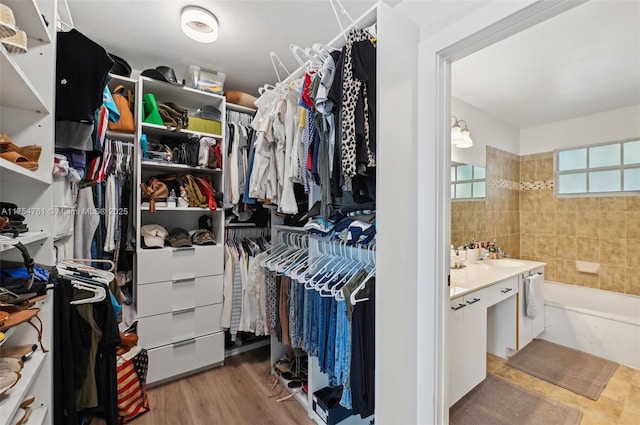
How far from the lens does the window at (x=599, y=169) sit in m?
2.98

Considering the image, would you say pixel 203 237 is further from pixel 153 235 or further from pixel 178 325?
pixel 178 325

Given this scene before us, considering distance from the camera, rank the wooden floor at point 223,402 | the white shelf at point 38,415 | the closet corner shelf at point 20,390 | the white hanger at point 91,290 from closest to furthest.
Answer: the closet corner shelf at point 20,390 < the white shelf at point 38,415 < the white hanger at point 91,290 < the wooden floor at point 223,402

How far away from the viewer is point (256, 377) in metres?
2.17

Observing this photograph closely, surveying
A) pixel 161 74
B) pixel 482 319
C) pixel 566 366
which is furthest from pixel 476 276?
pixel 161 74

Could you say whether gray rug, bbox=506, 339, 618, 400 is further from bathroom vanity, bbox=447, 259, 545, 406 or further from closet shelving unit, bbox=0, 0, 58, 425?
closet shelving unit, bbox=0, 0, 58, 425

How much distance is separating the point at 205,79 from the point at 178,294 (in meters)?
1.73

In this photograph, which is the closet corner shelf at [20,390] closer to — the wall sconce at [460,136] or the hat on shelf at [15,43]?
the hat on shelf at [15,43]

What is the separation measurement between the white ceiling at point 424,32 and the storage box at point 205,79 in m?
0.06

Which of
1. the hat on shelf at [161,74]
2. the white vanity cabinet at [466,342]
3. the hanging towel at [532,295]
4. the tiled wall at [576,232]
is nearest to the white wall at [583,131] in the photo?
the tiled wall at [576,232]

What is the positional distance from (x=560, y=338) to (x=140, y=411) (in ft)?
12.1

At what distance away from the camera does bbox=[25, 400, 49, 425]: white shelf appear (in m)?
1.00

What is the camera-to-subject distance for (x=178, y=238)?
2168 millimetres

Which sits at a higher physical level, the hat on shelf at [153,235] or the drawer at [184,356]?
the hat on shelf at [153,235]

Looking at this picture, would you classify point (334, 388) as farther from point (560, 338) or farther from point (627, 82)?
point (627, 82)
